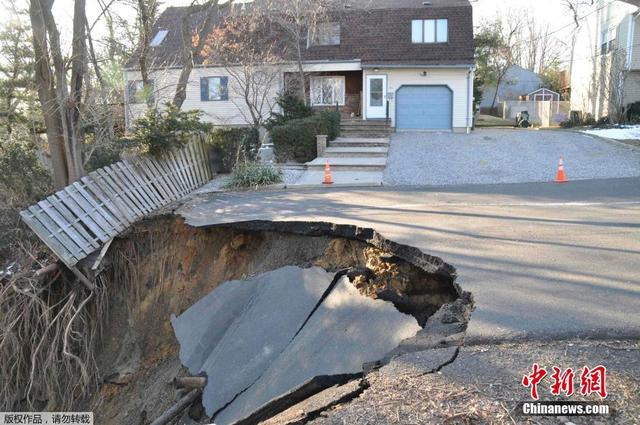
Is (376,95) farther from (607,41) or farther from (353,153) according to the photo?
(607,41)

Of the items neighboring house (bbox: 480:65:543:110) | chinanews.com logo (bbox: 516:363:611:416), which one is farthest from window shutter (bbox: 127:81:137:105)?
neighboring house (bbox: 480:65:543:110)

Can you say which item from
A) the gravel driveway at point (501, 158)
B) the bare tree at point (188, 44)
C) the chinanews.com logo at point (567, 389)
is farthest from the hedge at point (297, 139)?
the chinanews.com logo at point (567, 389)

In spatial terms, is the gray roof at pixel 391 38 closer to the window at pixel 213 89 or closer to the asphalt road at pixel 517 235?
the window at pixel 213 89

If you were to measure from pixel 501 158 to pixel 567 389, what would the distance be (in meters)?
15.2

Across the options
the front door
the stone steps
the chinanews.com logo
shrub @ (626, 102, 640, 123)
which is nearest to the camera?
the chinanews.com logo

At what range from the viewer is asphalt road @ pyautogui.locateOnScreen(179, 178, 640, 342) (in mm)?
4488

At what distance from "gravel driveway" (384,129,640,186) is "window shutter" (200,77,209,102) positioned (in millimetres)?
10225

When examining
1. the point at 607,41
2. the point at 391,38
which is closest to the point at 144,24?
the point at 391,38

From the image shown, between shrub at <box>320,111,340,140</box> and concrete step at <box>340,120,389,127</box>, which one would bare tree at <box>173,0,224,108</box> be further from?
concrete step at <box>340,120,389,127</box>

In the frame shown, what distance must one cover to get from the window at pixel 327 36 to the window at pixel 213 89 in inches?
188

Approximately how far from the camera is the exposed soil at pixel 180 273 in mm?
6418

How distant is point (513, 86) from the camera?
172ft

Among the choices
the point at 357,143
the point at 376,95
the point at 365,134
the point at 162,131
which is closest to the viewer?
the point at 162,131

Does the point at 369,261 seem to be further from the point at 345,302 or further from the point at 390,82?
the point at 390,82
